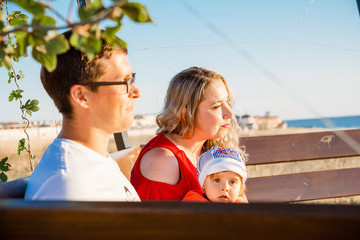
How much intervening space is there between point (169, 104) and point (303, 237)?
2023 millimetres

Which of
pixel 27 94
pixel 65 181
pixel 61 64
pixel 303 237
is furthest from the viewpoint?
pixel 27 94

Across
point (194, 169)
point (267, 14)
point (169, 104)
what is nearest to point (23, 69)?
point (169, 104)

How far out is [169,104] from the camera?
2.45 meters

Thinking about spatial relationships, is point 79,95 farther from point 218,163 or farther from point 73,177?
point 218,163

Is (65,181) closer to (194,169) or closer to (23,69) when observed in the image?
(194,169)

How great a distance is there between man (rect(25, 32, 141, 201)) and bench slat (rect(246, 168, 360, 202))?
189 cm

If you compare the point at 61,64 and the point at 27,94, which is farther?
the point at 27,94

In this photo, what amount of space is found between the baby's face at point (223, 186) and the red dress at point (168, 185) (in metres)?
0.08

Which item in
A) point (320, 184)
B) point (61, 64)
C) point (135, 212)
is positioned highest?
point (320, 184)

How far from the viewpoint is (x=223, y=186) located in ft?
6.66

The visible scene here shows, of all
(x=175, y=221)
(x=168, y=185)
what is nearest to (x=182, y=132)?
(x=168, y=185)

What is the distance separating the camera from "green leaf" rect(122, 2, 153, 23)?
62cm

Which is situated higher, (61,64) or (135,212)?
(61,64)

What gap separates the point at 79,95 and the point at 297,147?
7.84 feet
